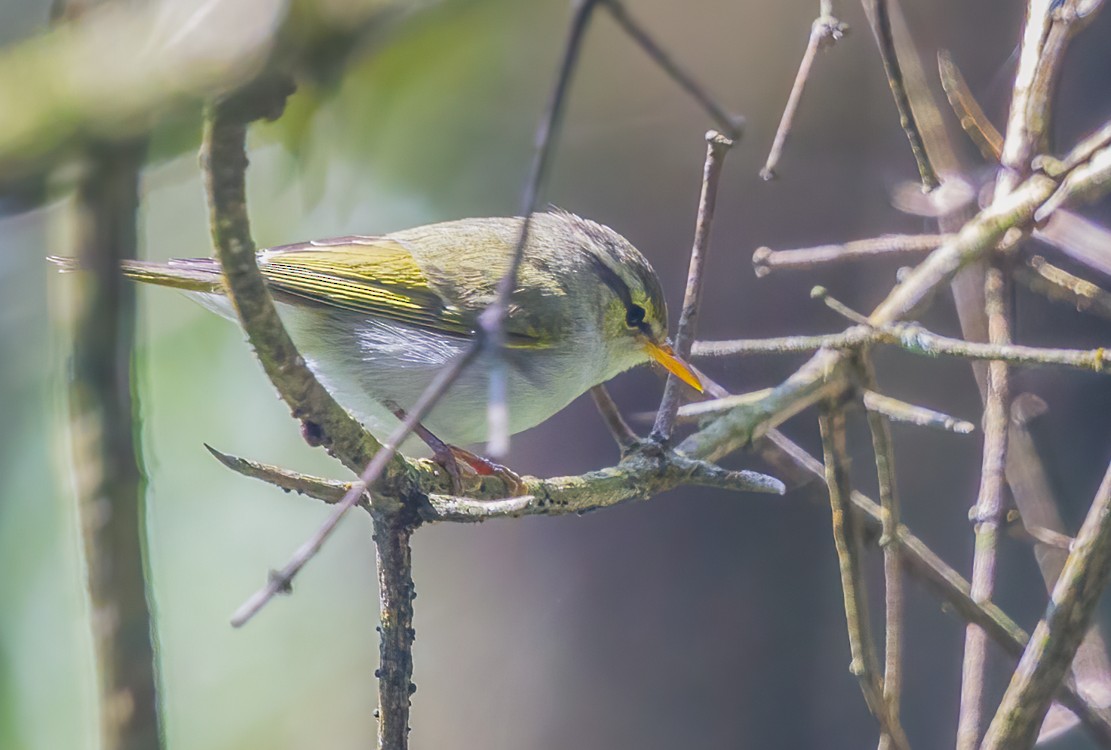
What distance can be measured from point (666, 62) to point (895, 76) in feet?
3.75

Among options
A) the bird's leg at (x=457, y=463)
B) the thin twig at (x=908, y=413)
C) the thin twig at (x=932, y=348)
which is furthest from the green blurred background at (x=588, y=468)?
the thin twig at (x=908, y=413)

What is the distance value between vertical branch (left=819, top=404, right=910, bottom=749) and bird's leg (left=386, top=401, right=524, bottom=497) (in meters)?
0.76

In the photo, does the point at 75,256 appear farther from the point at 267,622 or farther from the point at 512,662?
the point at 267,622

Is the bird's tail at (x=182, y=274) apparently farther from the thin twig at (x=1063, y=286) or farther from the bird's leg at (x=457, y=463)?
the thin twig at (x=1063, y=286)

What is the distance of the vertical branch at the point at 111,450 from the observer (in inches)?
39.9

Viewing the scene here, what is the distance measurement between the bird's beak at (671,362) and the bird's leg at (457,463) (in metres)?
0.48

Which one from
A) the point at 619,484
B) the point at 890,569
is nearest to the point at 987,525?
the point at 890,569

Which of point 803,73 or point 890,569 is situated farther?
point 803,73

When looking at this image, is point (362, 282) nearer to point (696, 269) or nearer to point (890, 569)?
point (696, 269)

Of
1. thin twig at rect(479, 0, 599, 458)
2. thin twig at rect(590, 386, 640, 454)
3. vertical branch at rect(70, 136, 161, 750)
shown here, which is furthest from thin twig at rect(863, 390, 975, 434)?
vertical branch at rect(70, 136, 161, 750)

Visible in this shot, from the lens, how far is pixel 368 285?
2.84 meters

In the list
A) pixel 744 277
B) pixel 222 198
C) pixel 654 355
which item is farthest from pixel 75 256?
pixel 744 277

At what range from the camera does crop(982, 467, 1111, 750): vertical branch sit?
165cm

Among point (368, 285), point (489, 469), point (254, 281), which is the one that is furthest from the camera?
point (368, 285)
